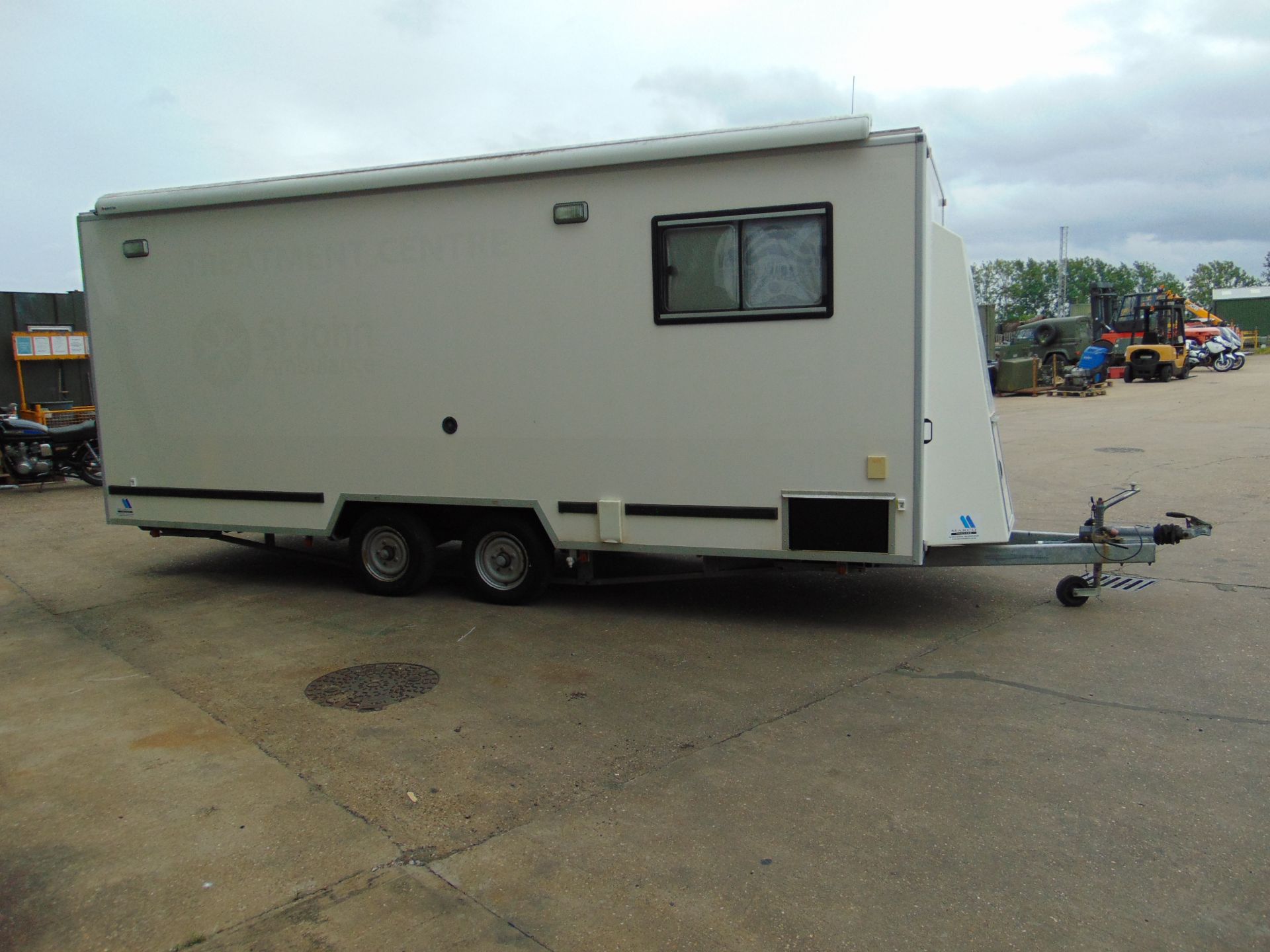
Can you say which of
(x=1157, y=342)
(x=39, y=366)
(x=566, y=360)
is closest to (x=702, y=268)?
(x=566, y=360)

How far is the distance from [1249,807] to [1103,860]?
0.88m

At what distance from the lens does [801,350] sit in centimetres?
627

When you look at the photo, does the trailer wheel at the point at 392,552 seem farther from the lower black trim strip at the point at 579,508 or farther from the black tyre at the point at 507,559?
the lower black trim strip at the point at 579,508

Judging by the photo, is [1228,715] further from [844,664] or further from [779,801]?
[779,801]

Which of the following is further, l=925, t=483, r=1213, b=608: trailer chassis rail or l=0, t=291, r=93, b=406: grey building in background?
l=0, t=291, r=93, b=406: grey building in background

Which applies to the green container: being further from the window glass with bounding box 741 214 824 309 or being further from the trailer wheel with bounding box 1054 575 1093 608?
the window glass with bounding box 741 214 824 309

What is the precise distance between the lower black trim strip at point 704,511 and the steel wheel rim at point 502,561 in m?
1.06

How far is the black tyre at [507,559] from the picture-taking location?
7.22 metres

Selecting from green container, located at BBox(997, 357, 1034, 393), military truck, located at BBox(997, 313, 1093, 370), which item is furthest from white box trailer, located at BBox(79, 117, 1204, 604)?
military truck, located at BBox(997, 313, 1093, 370)

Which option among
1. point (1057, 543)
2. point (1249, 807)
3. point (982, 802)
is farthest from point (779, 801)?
point (1057, 543)

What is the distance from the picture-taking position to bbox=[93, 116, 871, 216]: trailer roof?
6062 mm

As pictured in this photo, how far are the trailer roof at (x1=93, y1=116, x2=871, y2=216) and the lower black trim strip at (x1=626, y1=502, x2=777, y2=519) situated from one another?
2.39 meters

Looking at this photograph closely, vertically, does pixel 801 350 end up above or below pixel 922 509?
above

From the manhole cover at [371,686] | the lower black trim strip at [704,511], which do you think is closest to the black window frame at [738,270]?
the lower black trim strip at [704,511]
